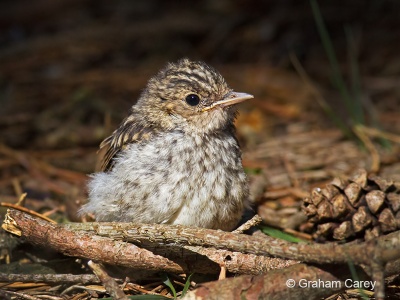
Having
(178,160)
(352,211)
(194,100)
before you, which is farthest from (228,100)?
(352,211)

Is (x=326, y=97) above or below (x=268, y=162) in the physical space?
above

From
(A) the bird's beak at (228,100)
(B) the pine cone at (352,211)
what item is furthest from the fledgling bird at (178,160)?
(B) the pine cone at (352,211)

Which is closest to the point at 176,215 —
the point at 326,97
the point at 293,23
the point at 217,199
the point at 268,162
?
the point at 217,199

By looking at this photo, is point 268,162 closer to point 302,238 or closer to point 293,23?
point 302,238

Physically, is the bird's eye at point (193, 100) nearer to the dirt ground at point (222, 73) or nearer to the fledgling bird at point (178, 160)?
the fledgling bird at point (178, 160)

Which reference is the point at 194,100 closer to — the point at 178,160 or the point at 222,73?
the point at 178,160

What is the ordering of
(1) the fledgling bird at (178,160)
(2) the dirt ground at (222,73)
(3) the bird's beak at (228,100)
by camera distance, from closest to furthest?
(1) the fledgling bird at (178,160), (3) the bird's beak at (228,100), (2) the dirt ground at (222,73)
